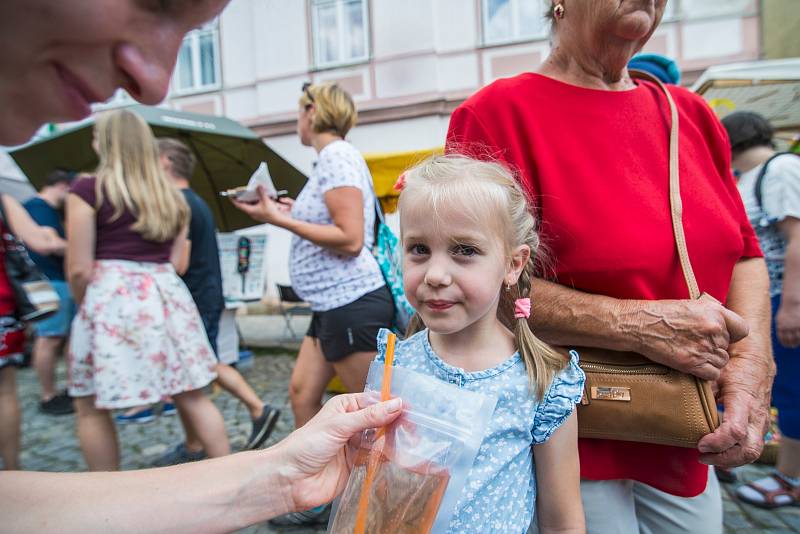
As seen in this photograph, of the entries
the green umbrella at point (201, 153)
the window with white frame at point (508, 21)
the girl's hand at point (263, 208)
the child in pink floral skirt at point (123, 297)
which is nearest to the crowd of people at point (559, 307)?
the girl's hand at point (263, 208)

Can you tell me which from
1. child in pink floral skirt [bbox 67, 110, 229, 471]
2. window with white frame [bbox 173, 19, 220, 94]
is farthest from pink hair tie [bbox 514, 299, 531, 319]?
window with white frame [bbox 173, 19, 220, 94]

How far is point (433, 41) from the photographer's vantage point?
Answer: 9836 mm

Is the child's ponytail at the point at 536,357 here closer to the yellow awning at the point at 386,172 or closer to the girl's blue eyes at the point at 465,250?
Answer: the girl's blue eyes at the point at 465,250

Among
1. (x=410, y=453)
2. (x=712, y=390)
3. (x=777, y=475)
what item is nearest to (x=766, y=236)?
(x=777, y=475)

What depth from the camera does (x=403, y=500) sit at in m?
0.88

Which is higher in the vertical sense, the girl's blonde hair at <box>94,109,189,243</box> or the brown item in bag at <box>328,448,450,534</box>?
the girl's blonde hair at <box>94,109,189,243</box>

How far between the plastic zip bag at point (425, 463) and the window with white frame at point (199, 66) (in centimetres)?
1202

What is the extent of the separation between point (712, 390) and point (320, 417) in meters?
0.96

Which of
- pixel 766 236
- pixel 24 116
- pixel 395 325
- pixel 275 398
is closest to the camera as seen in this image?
pixel 24 116

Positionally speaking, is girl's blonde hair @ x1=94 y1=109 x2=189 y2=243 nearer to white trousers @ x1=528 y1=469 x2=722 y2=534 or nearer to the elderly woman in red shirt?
the elderly woman in red shirt

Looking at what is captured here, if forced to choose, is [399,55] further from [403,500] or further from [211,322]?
[403,500]

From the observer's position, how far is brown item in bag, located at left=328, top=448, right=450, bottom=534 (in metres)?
0.87

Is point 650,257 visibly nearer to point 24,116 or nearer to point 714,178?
point 714,178

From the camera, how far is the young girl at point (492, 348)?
1.14m
